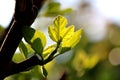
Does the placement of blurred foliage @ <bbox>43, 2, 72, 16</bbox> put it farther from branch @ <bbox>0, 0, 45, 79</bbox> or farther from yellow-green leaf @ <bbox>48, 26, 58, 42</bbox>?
branch @ <bbox>0, 0, 45, 79</bbox>

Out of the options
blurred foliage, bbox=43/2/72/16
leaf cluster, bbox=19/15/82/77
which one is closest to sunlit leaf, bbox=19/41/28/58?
leaf cluster, bbox=19/15/82/77

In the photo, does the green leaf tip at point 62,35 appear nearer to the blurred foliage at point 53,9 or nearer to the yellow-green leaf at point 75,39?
the yellow-green leaf at point 75,39

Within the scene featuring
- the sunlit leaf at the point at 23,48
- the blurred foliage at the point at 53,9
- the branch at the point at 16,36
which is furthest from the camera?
the blurred foliage at the point at 53,9

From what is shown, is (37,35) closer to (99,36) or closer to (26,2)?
(26,2)

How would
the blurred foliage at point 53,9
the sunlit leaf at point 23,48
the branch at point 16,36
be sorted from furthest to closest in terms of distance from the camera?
the blurred foliage at point 53,9 < the sunlit leaf at point 23,48 < the branch at point 16,36

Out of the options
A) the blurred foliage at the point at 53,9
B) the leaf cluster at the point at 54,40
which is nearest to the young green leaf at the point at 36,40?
the leaf cluster at the point at 54,40

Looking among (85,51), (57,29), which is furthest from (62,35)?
(85,51)

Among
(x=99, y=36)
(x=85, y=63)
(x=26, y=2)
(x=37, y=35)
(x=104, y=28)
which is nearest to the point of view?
(x=26, y=2)

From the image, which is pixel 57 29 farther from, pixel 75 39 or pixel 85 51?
pixel 85 51

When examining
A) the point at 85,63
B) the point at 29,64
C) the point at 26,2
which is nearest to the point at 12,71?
the point at 29,64

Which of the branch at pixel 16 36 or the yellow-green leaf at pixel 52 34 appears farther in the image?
the yellow-green leaf at pixel 52 34
